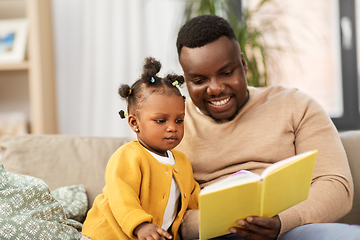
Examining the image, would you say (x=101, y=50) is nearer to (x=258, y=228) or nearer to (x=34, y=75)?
(x=34, y=75)

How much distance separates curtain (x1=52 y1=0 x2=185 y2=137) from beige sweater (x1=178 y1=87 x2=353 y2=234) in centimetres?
128

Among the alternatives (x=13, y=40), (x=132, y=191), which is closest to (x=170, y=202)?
(x=132, y=191)

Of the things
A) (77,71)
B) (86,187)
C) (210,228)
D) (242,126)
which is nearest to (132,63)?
(77,71)

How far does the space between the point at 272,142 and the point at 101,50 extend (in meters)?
1.70

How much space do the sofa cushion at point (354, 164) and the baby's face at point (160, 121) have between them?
802 millimetres

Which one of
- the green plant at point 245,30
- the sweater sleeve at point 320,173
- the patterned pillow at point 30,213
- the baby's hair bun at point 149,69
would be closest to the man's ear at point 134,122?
the baby's hair bun at point 149,69

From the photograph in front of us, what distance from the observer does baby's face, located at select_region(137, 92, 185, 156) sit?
41.9 inches

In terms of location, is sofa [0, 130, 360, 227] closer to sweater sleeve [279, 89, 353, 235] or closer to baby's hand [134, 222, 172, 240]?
sweater sleeve [279, 89, 353, 235]

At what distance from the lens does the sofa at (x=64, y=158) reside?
1.51 m

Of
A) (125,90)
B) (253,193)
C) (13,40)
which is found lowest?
(253,193)

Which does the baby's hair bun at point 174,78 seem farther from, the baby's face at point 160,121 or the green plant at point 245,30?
the green plant at point 245,30

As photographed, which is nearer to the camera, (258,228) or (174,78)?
(258,228)

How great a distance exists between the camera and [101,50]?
8.28ft

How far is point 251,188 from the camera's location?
0.79 m
